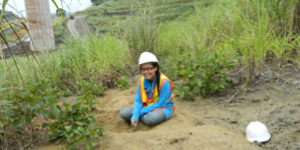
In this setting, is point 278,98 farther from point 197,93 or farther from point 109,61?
point 109,61

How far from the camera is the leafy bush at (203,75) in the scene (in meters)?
3.16

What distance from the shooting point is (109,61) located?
14.3ft

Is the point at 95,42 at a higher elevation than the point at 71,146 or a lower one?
higher

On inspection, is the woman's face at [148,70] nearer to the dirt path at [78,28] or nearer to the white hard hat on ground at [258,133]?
the white hard hat on ground at [258,133]

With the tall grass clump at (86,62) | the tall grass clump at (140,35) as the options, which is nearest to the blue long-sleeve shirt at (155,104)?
the tall grass clump at (86,62)

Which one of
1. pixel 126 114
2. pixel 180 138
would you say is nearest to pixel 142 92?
pixel 126 114

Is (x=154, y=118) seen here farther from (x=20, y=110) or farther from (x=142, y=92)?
(x=20, y=110)

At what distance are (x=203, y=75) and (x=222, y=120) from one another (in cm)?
69

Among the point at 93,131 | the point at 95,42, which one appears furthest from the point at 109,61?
the point at 93,131

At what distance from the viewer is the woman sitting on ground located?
107 inches

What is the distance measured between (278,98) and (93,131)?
2094 millimetres

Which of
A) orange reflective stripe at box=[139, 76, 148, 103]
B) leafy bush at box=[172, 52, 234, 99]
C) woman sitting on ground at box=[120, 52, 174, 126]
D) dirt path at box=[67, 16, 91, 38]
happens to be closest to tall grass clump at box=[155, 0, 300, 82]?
leafy bush at box=[172, 52, 234, 99]

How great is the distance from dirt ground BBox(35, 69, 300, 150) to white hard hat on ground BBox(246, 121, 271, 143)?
4 centimetres

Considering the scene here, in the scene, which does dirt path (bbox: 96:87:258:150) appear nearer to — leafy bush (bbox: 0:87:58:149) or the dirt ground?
the dirt ground
